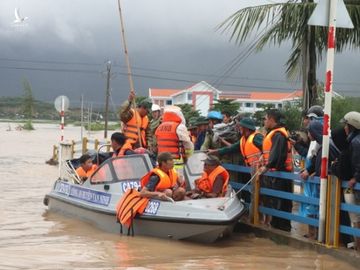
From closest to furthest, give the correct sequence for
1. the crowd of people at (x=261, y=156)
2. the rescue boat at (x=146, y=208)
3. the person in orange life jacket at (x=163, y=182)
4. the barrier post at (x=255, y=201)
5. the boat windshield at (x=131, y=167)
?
the crowd of people at (x=261, y=156)
the rescue boat at (x=146, y=208)
the person in orange life jacket at (x=163, y=182)
the barrier post at (x=255, y=201)
the boat windshield at (x=131, y=167)

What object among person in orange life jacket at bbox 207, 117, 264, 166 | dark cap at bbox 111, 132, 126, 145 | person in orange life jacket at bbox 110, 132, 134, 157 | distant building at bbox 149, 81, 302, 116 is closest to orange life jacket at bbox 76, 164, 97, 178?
person in orange life jacket at bbox 110, 132, 134, 157

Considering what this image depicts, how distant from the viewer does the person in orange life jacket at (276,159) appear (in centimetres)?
897

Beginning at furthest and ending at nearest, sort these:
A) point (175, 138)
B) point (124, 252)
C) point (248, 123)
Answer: point (175, 138)
point (248, 123)
point (124, 252)

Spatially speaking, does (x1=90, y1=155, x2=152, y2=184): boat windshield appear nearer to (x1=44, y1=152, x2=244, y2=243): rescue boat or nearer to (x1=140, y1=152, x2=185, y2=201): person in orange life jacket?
(x1=44, y1=152, x2=244, y2=243): rescue boat

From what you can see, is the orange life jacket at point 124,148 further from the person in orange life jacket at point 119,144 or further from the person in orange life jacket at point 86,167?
the person in orange life jacket at point 86,167

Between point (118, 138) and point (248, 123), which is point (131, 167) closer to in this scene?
point (118, 138)

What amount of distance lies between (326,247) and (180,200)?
2286 millimetres

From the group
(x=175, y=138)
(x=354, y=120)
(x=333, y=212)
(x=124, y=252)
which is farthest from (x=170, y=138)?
(x=354, y=120)

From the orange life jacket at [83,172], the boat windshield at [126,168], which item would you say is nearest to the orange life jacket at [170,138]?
the boat windshield at [126,168]

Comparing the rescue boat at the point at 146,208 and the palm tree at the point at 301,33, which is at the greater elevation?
the palm tree at the point at 301,33

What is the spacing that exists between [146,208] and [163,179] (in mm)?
499

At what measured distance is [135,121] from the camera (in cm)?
1180

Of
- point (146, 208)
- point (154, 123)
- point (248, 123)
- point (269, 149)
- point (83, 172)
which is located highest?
point (248, 123)

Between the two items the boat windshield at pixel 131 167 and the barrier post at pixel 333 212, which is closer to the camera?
the barrier post at pixel 333 212
